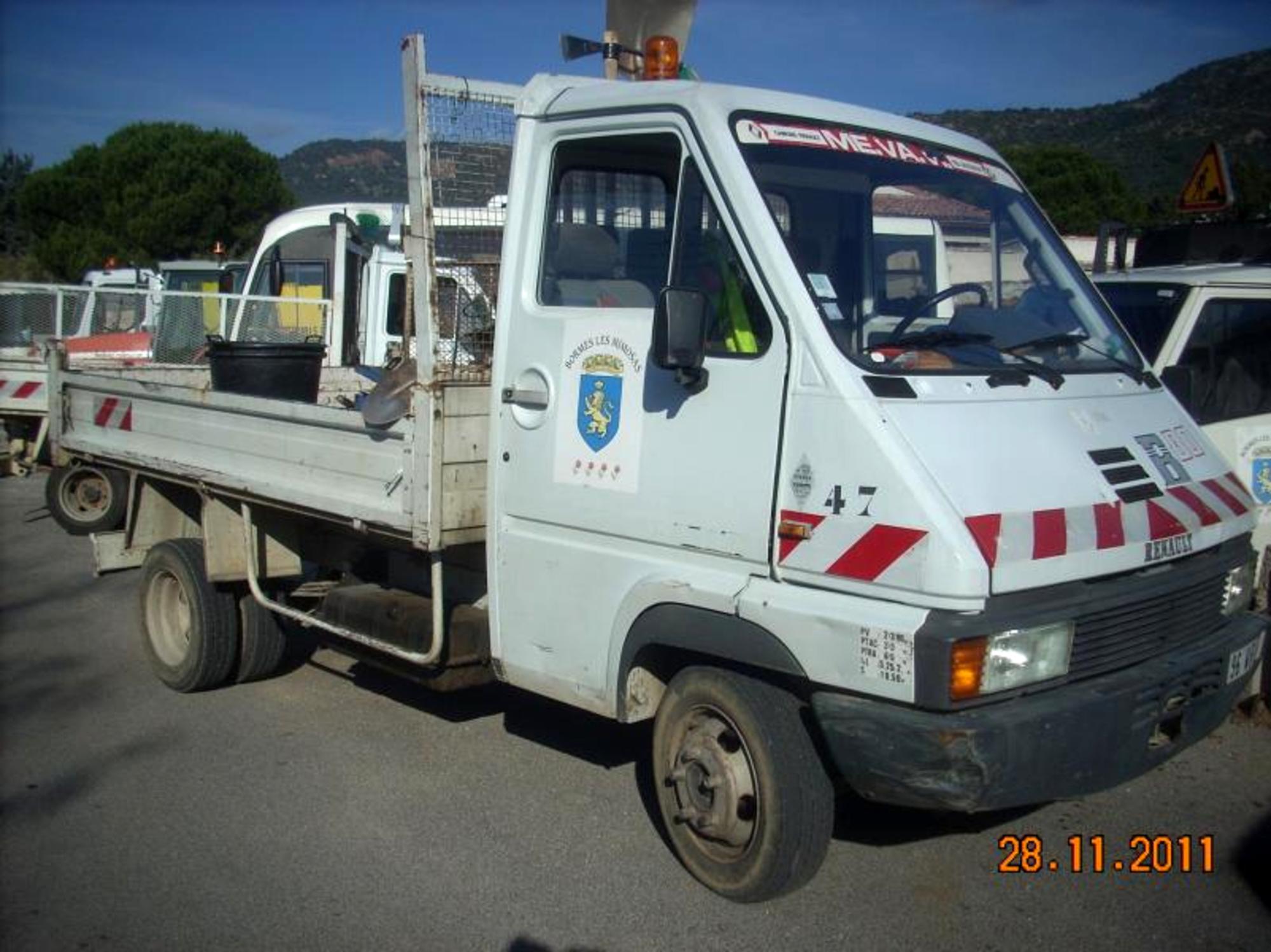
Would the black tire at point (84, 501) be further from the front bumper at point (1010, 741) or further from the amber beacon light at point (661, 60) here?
the front bumper at point (1010, 741)

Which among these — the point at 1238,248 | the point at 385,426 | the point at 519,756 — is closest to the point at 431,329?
the point at 385,426

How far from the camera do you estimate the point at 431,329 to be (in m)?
4.51

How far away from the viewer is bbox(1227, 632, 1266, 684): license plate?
12.7 ft

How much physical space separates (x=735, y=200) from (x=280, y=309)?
9.03m

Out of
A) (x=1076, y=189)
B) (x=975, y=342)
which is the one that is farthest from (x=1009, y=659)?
(x=1076, y=189)

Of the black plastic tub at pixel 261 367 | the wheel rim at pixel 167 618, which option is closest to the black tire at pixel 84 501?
the wheel rim at pixel 167 618

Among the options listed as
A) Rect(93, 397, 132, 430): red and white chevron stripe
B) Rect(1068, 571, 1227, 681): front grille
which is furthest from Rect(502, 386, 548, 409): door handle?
Rect(93, 397, 132, 430): red and white chevron stripe

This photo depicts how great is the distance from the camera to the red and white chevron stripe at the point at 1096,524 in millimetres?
3230

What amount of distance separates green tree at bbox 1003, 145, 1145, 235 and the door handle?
20714mm

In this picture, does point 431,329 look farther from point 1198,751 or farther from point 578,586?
point 1198,751

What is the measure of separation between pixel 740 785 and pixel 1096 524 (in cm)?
139

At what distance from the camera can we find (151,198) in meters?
37.3

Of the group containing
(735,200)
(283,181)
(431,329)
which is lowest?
(431,329)

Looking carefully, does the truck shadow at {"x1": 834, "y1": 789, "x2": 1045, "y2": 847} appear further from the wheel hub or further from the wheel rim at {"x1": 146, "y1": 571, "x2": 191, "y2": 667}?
the wheel rim at {"x1": 146, "y1": 571, "x2": 191, "y2": 667}
